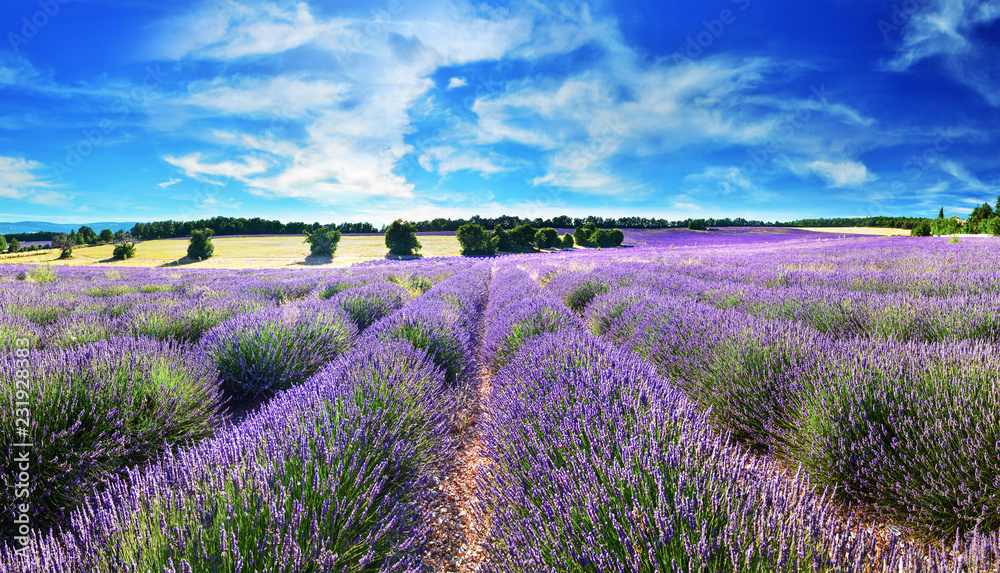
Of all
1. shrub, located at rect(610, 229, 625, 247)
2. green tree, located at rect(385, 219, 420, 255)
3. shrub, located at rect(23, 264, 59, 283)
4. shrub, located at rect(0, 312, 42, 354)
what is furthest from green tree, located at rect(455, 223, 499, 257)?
Answer: shrub, located at rect(0, 312, 42, 354)

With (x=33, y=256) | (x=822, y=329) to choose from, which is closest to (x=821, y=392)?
(x=822, y=329)

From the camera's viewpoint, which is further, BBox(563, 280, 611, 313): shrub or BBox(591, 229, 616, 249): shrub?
BBox(591, 229, 616, 249): shrub

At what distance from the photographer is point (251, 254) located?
3416cm

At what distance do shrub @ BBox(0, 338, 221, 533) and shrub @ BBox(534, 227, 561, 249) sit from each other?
3530cm

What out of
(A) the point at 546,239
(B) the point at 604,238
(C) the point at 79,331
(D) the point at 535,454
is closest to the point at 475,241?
(A) the point at 546,239

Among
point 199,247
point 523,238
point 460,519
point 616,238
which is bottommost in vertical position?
point 460,519

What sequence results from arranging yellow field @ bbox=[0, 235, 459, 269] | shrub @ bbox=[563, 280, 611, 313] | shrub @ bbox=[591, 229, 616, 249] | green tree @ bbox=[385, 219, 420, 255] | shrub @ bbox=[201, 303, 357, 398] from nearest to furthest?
shrub @ bbox=[201, 303, 357, 398] < shrub @ bbox=[563, 280, 611, 313] < yellow field @ bbox=[0, 235, 459, 269] < green tree @ bbox=[385, 219, 420, 255] < shrub @ bbox=[591, 229, 616, 249]

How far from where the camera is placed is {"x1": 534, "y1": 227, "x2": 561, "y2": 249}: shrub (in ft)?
120

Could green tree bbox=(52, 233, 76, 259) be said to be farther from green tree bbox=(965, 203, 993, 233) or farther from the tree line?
green tree bbox=(965, 203, 993, 233)

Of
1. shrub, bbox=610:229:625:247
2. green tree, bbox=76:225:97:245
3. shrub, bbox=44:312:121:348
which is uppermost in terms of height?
green tree, bbox=76:225:97:245

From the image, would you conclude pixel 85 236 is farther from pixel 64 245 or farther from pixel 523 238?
pixel 523 238

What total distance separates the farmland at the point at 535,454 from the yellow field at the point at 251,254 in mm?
27202

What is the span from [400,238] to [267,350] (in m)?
31.1

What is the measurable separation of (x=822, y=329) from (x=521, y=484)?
3.50m
